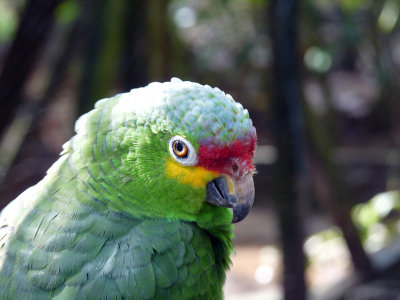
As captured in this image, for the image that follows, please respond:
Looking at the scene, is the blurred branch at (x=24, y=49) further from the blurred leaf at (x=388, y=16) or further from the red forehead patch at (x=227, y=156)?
the blurred leaf at (x=388, y=16)

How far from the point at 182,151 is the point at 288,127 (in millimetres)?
980

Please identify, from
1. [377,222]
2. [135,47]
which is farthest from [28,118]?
[377,222]

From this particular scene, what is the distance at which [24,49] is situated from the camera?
152 cm

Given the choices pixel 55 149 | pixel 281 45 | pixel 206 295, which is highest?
pixel 55 149

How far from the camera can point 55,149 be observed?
4645mm

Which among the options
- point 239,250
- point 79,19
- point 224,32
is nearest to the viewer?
point 79,19

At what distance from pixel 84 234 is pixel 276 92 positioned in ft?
3.68

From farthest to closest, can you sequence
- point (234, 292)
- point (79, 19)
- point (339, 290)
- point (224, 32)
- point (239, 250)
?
point (239, 250), point (224, 32), point (234, 292), point (339, 290), point (79, 19)

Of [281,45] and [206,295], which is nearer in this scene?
[206,295]

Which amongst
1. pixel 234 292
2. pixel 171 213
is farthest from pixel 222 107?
pixel 234 292

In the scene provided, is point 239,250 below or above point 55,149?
below

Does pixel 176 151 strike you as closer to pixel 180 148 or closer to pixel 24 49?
pixel 180 148

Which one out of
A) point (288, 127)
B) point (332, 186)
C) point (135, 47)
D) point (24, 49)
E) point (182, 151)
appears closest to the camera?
point (182, 151)

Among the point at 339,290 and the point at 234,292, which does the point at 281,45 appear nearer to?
the point at 339,290
